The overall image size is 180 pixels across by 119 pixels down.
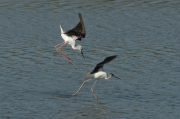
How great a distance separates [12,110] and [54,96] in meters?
1.83

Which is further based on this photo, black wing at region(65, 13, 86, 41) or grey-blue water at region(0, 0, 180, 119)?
black wing at region(65, 13, 86, 41)

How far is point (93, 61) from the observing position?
16.6 m

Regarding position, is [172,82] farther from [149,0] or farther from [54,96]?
[149,0]

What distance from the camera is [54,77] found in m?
14.7

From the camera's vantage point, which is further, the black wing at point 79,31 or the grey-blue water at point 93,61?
the black wing at point 79,31

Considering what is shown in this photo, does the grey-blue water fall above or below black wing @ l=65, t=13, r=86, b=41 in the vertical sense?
below

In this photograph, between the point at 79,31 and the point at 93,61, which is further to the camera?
the point at 93,61

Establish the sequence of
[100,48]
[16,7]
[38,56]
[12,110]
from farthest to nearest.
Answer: [16,7] < [100,48] < [38,56] < [12,110]

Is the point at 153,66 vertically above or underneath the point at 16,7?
underneath

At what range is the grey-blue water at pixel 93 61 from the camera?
11.7 m

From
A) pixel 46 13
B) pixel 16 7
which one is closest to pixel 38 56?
pixel 46 13

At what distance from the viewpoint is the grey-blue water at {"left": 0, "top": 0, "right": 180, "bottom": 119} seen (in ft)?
38.5

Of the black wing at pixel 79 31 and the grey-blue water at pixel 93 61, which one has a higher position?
the black wing at pixel 79 31

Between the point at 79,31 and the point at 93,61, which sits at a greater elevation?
the point at 79,31
